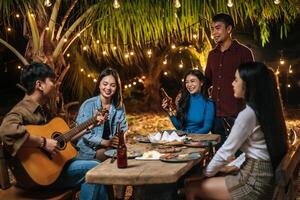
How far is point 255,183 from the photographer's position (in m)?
3.30

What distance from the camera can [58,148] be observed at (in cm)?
380

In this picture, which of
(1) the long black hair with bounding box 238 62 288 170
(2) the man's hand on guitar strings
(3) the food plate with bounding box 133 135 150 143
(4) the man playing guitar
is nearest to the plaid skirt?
(1) the long black hair with bounding box 238 62 288 170

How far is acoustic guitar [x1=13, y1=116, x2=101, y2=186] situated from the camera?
3.48 m

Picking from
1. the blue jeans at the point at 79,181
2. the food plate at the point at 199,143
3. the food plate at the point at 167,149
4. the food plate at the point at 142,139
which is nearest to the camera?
the food plate at the point at 167,149

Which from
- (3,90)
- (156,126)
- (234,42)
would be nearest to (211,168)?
(234,42)

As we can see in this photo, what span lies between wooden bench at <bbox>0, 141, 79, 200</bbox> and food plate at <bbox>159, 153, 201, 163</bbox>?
897mm

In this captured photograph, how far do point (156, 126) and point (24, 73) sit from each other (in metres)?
6.10

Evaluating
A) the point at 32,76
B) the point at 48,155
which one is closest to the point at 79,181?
the point at 48,155

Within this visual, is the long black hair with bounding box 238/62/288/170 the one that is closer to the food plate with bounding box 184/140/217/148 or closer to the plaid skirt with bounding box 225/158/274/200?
the plaid skirt with bounding box 225/158/274/200

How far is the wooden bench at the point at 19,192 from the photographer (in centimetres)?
354

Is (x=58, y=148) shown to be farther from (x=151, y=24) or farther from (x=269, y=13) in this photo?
(x=269, y=13)

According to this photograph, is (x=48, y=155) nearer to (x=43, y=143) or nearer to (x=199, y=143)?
(x=43, y=143)

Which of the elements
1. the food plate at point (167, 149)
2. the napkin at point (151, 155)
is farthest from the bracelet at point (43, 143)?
A: the food plate at point (167, 149)

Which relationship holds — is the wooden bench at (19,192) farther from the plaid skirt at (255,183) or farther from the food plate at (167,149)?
the plaid skirt at (255,183)
